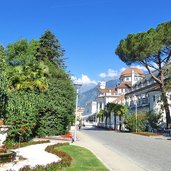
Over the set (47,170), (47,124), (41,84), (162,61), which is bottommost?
(47,170)

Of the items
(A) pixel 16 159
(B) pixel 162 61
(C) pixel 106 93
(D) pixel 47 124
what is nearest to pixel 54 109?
(D) pixel 47 124

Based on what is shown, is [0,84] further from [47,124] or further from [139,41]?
[139,41]

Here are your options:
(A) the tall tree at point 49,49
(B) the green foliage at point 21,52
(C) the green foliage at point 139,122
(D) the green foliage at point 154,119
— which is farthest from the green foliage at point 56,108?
(C) the green foliage at point 139,122

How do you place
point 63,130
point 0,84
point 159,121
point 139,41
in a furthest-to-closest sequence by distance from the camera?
point 159,121, point 139,41, point 63,130, point 0,84

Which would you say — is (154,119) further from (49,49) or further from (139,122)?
(49,49)

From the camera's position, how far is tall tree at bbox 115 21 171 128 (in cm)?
4775

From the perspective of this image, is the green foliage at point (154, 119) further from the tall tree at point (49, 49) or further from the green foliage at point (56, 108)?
the green foliage at point (56, 108)

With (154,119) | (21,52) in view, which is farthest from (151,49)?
(21,52)

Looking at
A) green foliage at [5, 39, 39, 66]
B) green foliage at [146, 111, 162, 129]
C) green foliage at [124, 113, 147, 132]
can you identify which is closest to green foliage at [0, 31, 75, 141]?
green foliage at [5, 39, 39, 66]

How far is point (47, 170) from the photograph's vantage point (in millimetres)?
12234

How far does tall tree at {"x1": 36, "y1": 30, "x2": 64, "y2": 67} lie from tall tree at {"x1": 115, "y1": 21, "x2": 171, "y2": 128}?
9780 mm

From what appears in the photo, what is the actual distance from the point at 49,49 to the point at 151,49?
595 inches

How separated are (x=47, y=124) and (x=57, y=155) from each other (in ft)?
50.2

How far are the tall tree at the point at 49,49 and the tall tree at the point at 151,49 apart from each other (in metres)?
9.78
